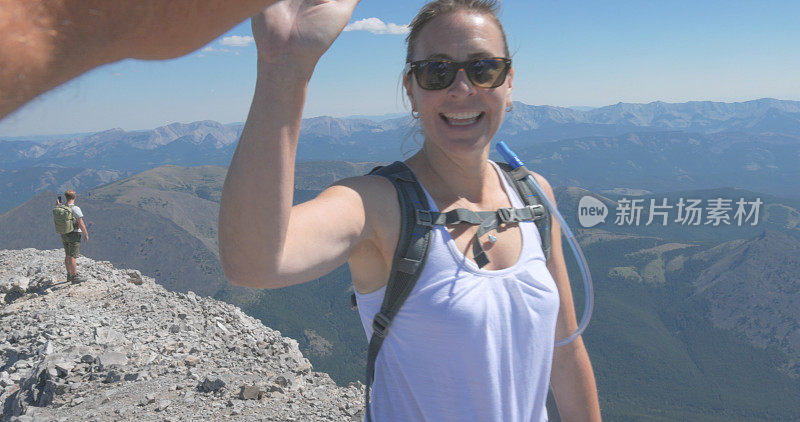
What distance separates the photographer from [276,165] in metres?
1.17

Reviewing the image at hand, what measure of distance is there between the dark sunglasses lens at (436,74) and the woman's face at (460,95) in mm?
28

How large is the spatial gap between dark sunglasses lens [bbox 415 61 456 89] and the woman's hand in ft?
3.72

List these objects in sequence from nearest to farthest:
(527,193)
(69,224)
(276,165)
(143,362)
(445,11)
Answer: (276,165), (445,11), (527,193), (143,362), (69,224)

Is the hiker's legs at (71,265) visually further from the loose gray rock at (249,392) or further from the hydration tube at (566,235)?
the hydration tube at (566,235)

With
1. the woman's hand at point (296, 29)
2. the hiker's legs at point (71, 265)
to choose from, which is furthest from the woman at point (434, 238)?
the hiker's legs at point (71, 265)

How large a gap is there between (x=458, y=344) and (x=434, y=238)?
0.41 metres

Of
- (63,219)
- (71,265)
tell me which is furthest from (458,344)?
(71,265)

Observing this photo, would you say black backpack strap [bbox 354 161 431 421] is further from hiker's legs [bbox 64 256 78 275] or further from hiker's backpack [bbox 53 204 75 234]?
hiker's legs [bbox 64 256 78 275]


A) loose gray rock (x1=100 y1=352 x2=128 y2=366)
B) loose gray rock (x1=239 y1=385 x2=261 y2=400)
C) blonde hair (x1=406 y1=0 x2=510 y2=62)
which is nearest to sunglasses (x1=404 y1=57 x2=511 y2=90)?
blonde hair (x1=406 y1=0 x2=510 y2=62)

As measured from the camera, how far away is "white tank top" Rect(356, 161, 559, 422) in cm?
181

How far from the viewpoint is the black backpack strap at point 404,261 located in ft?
5.99

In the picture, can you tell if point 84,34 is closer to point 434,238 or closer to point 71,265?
point 434,238

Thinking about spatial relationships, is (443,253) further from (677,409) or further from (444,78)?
(677,409)

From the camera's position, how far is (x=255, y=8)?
1.97 ft
